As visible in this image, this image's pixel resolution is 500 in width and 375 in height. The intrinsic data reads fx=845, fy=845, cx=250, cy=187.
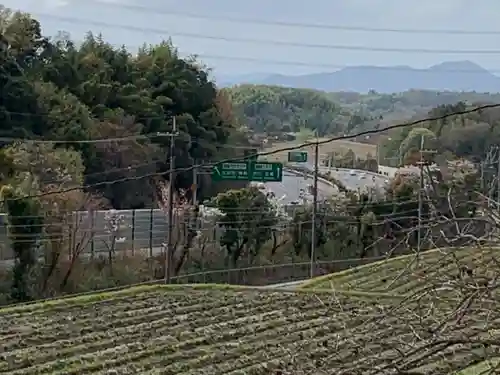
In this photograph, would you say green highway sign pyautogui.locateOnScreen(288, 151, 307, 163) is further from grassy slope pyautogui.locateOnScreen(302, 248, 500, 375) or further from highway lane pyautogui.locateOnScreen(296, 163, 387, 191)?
grassy slope pyautogui.locateOnScreen(302, 248, 500, 375)

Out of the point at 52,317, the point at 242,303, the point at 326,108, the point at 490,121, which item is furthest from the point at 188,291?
the point at 326,108

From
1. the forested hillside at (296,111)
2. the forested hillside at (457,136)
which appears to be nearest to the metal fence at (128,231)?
the forested hillside at (457,136)

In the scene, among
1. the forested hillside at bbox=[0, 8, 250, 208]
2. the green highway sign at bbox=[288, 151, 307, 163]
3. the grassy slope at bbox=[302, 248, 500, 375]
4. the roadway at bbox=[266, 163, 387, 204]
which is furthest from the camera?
the roadway at bbox=[266, 163, 387, 204]

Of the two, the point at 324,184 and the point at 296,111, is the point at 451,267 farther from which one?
the point at 296,111

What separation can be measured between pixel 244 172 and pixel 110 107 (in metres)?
7.51

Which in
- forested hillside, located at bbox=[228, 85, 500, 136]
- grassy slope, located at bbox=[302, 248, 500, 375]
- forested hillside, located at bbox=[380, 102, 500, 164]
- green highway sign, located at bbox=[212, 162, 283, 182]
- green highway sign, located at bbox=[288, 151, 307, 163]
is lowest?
green highway sign, located at bbox=[212, 162, 283, 182]

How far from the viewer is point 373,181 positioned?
20016mm

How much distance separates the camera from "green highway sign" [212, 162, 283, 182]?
1135 centimetres

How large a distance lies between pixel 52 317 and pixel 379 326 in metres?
6.06

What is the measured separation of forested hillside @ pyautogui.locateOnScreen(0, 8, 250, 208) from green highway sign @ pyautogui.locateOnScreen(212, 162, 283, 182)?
3379 mm

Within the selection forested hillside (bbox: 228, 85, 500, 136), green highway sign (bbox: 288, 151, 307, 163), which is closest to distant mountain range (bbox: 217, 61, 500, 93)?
forested hillside (bbox: 228, 85, 500, 136)

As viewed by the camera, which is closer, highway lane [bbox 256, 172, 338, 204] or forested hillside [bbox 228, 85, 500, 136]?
highway lane [bbox 256, 172, 338, 204]

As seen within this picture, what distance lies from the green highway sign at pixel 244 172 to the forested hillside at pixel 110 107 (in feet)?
11.1

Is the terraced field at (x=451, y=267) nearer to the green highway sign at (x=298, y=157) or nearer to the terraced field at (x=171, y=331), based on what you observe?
the terraced field at (x=171, y=331)
